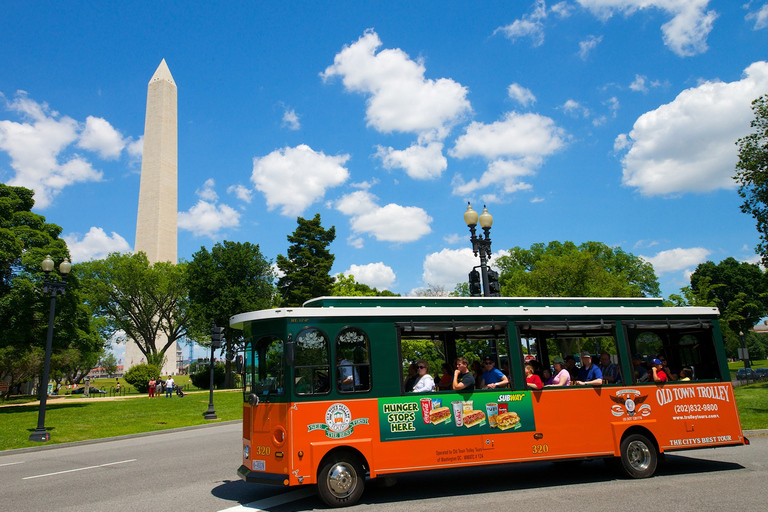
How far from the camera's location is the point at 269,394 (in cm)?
754

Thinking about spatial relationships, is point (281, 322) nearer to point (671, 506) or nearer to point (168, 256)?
point (671, 506)

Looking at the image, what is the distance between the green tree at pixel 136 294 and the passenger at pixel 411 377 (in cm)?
5195

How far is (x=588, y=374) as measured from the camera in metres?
9.14

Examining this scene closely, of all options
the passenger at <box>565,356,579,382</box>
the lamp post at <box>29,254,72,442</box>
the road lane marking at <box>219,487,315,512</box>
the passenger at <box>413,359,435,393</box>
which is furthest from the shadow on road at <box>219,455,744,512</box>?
the lamp post at <box>29,254,72,442</box>

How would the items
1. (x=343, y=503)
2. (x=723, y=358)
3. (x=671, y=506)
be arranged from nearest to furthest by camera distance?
(x=671, y=506)
(x=343, y=503)
(x=723, y=358)

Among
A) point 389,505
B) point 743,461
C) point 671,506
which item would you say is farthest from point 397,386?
point 743,461

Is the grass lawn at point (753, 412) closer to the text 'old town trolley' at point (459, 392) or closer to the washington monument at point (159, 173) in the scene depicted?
the text 'old town trolley' at point (459, 392)

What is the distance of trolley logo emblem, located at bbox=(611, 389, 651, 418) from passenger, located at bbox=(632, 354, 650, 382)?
0.30 meters

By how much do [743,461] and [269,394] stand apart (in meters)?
9.29

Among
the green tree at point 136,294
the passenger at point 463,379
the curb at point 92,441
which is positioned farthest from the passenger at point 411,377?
the green tree at point 136,294

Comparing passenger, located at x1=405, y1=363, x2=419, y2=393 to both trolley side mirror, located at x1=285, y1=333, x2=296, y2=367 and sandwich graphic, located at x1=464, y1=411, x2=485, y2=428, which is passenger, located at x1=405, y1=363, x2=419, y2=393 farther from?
trolley side mirror, located at x1=285, y1=333, x2=296, y2=367

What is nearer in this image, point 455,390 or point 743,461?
point 455,390

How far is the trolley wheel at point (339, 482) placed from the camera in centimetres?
713

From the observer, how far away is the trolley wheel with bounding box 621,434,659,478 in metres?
8.73
